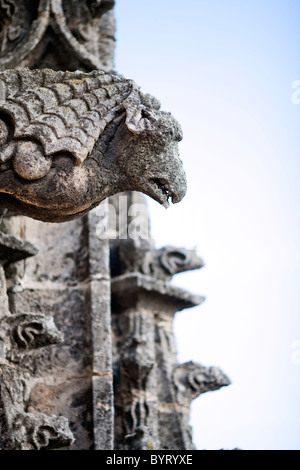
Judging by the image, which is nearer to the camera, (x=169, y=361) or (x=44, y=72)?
(x=44, y=72)

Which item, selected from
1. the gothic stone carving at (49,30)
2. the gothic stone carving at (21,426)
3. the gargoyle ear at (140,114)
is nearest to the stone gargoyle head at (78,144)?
the gargoyle ear at (140,114)

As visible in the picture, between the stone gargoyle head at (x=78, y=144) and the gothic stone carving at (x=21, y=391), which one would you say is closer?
the stone gargoyle head at (x=78, y=144)

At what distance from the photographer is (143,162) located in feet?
12.0

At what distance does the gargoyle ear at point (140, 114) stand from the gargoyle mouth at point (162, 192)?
7.8 inches

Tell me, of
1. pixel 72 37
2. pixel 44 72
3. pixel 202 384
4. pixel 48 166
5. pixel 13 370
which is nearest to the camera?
pixel 48 166

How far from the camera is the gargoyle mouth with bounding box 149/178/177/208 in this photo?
368 centimetres

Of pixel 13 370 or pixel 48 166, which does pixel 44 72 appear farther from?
pixel 13 370

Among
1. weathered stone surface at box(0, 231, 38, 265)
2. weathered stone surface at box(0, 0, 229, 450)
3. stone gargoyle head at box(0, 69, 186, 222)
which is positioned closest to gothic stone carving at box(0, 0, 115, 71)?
weathered stone surface at box(0, 0, 229, 450)

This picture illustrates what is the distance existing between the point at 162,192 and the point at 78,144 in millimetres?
385

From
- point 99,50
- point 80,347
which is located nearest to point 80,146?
point 80,347

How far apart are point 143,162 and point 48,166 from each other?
0.38 meters

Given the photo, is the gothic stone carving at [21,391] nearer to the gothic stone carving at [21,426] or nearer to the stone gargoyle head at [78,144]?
the gothic stone carving at [21,426]

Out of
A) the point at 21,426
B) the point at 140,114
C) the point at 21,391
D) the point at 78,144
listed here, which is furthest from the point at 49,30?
the point at 21,426

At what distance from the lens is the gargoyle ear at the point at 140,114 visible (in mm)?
3641
